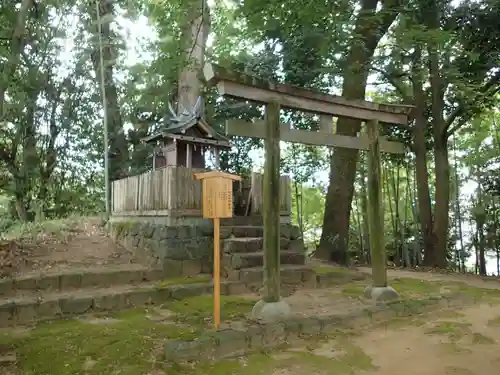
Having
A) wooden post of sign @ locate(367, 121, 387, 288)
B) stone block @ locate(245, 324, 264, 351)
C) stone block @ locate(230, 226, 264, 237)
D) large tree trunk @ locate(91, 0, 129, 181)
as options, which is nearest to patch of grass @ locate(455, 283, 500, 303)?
wooden post of sign @ locate(367, 121, 387, 288)

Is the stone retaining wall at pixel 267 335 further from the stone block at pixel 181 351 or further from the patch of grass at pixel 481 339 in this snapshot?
the patch of grass at pixel 481 339

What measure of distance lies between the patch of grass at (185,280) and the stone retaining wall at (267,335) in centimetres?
246

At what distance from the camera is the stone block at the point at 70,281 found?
6.03 meters

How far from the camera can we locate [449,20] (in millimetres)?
9922

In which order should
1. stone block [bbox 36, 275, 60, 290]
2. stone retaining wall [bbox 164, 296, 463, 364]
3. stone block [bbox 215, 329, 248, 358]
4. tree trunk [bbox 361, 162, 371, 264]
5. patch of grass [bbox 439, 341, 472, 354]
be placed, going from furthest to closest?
tree trunk [bbox 361, 162, 371, 264] < stone block [bbox 36, 275, 60, 290] < patch of grass [bbox 439, 341, 472, 354] < stone block [bbox 215, 329, 248, 358] < stone retaining wall [bbox 164, 296, 463, 364]

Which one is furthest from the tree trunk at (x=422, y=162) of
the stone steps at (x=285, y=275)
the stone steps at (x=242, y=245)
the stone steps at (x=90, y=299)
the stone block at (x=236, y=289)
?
the stone steps at (x=90, y=299)

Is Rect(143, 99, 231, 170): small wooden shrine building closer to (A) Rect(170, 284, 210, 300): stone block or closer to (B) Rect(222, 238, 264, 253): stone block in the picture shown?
(B) Rect(222, 238, 264, 253): stone block

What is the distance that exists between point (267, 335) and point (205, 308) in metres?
1.55

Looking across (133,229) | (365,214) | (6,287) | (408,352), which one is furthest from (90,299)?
(365,214)

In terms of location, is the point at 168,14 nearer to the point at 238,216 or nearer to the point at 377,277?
the point at 238,216

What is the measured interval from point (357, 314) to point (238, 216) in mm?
3948

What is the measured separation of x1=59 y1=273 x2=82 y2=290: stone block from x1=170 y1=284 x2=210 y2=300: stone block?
1461 mm

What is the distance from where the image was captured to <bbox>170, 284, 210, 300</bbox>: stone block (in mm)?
6109

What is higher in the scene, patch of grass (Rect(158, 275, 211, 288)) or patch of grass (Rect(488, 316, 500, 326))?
patch of grass (Rect(158, 275, 211, 288))
